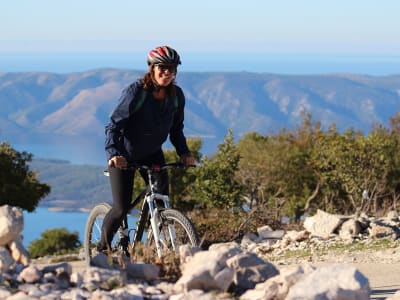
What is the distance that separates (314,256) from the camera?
40.2 ft

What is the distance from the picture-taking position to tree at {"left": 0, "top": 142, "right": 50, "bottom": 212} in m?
37.5

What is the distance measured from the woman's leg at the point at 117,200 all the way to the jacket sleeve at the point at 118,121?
25cm

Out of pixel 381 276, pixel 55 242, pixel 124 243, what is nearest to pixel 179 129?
pixel 124 243

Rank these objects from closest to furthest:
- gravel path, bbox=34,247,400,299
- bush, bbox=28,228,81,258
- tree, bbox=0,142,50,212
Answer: gravel path, bbox=34,247,400,299
tree, bbox=0,142,50,212
bush, bbox=28,228,81,258

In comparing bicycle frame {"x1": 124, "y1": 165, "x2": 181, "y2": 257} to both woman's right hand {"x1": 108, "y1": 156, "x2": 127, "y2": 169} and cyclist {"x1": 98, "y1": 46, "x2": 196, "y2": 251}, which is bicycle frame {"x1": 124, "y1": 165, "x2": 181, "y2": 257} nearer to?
cyclist {"x1": 98, "y1": 46, "x2": 196, "y2": 251}

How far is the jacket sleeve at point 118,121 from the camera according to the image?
7316 millimetres

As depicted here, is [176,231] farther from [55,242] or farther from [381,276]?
[55,242]

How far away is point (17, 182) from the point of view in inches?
1500

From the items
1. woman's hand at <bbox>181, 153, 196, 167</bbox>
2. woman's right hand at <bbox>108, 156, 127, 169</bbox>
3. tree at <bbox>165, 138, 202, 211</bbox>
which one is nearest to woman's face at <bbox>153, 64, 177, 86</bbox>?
woman's right hand at <bbox>108, 156, 127, 169</bbox>

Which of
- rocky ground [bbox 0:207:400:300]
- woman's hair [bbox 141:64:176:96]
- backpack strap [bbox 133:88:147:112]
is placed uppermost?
woman's hair [bbox 141:64:176:96]

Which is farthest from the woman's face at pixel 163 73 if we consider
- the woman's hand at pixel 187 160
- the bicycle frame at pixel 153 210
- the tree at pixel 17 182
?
the tree at pixel 17 182

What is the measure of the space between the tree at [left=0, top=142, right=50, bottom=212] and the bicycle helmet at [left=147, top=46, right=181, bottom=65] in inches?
1201

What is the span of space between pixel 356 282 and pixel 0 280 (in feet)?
7.13

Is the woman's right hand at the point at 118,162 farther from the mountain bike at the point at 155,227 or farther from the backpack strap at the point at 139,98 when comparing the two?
the backpack strap at the point at 139,98
